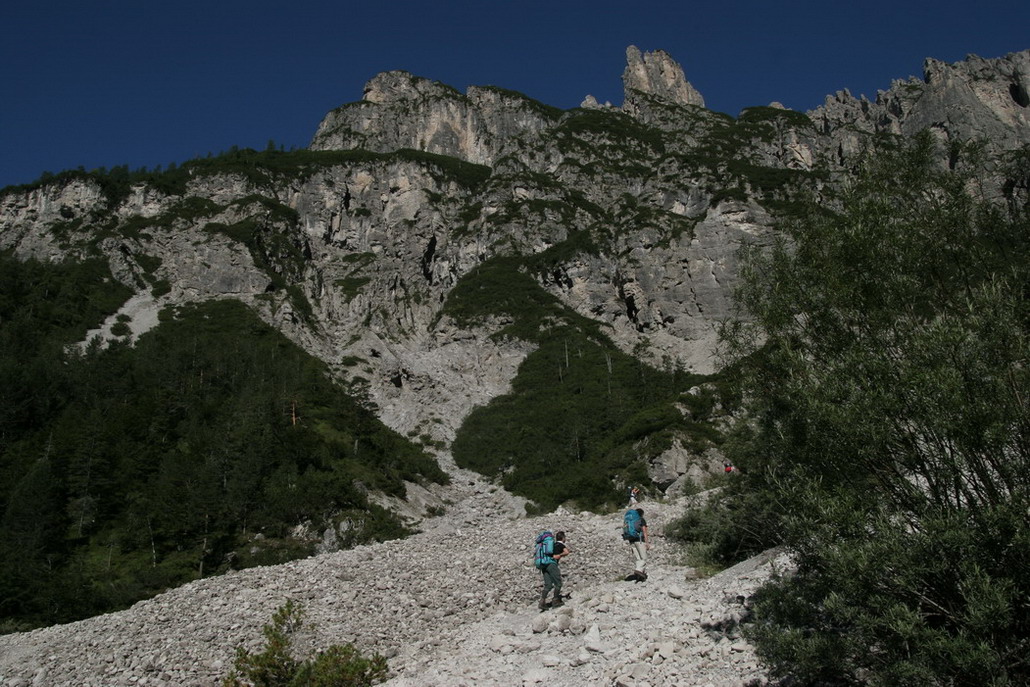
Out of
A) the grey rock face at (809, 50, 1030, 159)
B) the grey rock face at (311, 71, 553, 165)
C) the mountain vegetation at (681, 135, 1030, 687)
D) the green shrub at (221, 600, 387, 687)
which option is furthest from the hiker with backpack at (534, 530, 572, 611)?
the grey rock face at (311, 71, 553, 165)

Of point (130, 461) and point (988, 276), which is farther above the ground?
point (130, 461)

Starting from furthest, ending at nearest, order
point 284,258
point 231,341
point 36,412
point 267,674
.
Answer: point 284,258, point 231,341, point 36,412, point 267,674

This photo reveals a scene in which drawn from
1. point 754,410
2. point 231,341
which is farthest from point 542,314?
point 754,410

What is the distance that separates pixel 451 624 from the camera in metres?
15.3

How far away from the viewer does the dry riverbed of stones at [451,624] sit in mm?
11148

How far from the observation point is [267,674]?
445 inches

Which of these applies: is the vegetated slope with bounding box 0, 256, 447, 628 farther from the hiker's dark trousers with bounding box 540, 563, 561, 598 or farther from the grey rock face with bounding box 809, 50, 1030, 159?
the grey rock face with bounding box 809, 50, 1030, 159

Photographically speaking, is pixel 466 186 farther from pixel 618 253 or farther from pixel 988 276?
pixel 988 276

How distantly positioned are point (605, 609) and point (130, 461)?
39.5 metres

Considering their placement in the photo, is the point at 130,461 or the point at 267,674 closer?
the point at 267,674

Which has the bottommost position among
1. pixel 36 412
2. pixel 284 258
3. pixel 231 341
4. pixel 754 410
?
pixel 754 410

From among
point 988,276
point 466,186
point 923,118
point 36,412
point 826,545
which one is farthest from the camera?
point 923,118

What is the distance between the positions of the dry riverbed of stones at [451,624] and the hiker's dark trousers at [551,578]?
0.57 m

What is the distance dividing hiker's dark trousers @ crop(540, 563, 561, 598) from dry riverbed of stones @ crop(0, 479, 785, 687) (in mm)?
565
